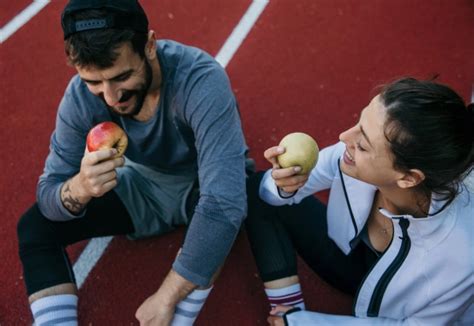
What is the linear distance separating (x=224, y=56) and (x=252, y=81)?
33 cm

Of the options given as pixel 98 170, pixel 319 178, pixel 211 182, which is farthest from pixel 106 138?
pixel 319 178

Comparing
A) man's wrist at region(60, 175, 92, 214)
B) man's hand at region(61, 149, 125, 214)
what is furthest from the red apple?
man's wrist at region(60, 175, 92, 214)

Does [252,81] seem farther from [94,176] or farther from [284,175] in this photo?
[94,176]

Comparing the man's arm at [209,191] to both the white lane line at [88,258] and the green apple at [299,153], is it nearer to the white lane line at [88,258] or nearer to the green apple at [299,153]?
the green apple at [299,153]

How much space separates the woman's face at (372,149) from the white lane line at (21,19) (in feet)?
10.3

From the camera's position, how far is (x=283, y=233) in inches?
92.4

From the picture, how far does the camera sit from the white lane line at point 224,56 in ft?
9.17

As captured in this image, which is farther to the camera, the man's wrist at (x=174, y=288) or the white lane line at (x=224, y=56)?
the white lane line at (x=224, y=56)

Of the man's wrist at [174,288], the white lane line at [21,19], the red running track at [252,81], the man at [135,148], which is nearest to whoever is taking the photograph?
the man at [135,148]

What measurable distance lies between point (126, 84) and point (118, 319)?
52.5 inches

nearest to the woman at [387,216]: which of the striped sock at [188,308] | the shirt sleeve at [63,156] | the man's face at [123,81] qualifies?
the striped sock at [188,308]

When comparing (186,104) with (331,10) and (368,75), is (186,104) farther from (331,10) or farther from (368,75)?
(331,10)

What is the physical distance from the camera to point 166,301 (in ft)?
6.93

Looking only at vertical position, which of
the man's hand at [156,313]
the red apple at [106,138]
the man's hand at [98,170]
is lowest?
the man's hand at [156,313]
